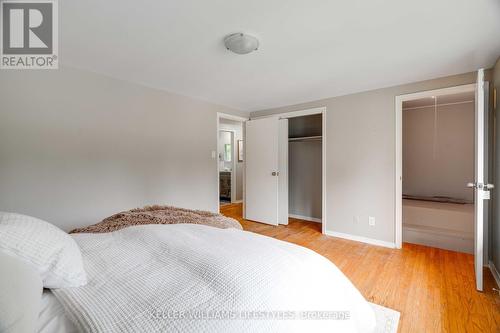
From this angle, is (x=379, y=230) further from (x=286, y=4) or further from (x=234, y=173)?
(x=234, y=173)

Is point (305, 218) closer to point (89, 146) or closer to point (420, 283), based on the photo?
point (420, 283)

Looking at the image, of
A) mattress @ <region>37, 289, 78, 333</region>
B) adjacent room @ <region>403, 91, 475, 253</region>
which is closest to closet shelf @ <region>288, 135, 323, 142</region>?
adjacent room @ <region>403, 91, 475, 253</region>

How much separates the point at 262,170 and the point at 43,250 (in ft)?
12.0

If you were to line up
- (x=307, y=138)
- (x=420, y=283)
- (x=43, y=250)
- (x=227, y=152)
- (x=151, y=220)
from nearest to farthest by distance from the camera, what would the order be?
(x=43, y=250) → (x=151, y=220) → (x=420, y=283) → (x=307, y=138) → (x=227, y=152)

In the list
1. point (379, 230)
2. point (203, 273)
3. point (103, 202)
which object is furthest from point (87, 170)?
point (379, 230)

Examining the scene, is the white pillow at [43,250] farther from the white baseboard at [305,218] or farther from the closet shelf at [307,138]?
the white baseboard at [305,218]

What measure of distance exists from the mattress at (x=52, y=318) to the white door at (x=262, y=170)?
354cm

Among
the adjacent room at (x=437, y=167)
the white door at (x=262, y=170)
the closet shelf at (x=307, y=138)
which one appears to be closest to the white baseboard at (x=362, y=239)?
the adjacent room at (x=437, y=167)

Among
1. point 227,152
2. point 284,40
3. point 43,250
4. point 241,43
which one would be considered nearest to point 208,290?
point 43,250

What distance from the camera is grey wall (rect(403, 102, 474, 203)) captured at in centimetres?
394

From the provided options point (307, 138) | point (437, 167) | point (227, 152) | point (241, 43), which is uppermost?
point (241, 43)

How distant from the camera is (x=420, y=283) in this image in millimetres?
2188

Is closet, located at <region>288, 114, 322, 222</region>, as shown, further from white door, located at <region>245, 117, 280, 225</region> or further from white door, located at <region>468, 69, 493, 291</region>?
white door, located at <region>468, 69, 493, 291</region>

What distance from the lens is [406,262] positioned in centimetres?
265
